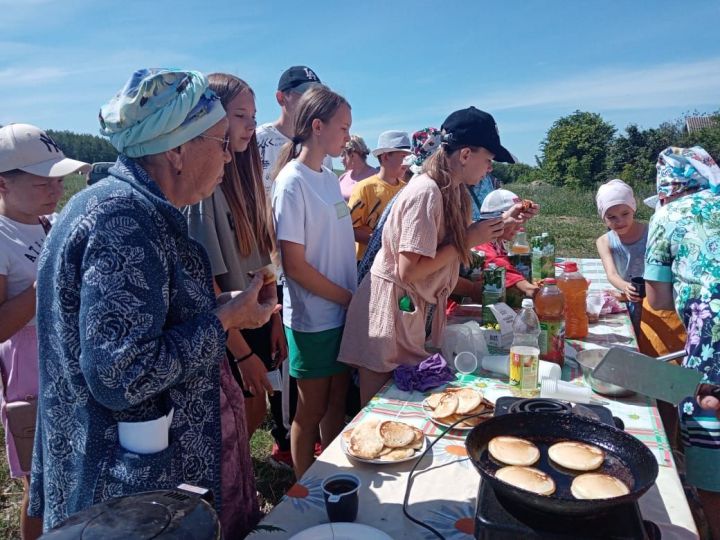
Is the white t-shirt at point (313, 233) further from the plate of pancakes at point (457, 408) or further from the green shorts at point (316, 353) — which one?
the plate of pancakes at point (457, 408)

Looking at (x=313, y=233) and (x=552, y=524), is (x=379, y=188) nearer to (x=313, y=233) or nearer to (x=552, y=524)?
(x=313, y=233)

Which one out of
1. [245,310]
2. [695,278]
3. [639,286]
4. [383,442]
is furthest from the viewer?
[639,286]

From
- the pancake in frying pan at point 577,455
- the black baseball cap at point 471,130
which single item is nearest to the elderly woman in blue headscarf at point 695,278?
the black baseball cap at point 471,130

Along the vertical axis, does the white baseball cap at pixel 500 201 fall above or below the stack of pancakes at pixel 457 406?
above

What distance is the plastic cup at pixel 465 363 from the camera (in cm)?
202

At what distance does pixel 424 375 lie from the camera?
1.92 m

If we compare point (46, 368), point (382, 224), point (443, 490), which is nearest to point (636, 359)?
point (443, 490)

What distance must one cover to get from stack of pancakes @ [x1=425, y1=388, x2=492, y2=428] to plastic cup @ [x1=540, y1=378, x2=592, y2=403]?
23 centimetres

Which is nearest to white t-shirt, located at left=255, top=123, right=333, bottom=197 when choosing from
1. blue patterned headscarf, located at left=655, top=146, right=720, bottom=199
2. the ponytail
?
Answer: the ponytail

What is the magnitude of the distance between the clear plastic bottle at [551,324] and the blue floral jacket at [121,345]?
1.40 metres

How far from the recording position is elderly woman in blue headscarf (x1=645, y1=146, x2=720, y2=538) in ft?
6.50

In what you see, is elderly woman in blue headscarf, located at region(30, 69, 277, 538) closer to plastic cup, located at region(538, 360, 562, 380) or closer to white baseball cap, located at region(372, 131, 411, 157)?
plastic cup, located at region(538, 360, 562, 380)

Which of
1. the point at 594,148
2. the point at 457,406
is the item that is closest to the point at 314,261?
the point at 457,406

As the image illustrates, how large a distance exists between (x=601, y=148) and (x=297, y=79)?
41043mm
